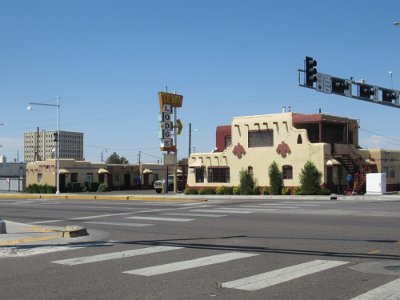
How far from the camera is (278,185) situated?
142 ft

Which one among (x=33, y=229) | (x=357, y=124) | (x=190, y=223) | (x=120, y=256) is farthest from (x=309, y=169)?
(x=120, y=256)

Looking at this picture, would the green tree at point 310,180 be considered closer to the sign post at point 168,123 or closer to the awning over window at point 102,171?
the sign post at point 168,123

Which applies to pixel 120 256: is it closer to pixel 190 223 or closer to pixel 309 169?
pixel 190 223

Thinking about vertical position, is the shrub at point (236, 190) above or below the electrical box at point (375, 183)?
below

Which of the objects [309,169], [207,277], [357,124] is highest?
[357,124]

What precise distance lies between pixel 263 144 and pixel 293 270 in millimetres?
36513

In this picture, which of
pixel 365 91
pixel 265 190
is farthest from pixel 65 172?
pixel 365 91

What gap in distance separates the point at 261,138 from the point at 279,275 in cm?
3712

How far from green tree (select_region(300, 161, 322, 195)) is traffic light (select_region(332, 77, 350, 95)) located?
32.4 feet

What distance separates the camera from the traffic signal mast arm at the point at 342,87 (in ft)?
90.7

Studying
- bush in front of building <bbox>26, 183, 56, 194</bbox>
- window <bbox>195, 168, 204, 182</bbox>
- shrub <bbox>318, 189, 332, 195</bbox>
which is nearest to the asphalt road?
shrub <bbox>318, 189, 332, 195</bbox>

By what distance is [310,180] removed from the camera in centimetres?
4088

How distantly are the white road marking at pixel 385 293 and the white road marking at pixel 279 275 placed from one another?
1.38 metres

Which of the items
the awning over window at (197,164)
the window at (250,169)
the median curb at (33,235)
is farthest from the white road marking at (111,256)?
the awning over window at (197,164)
